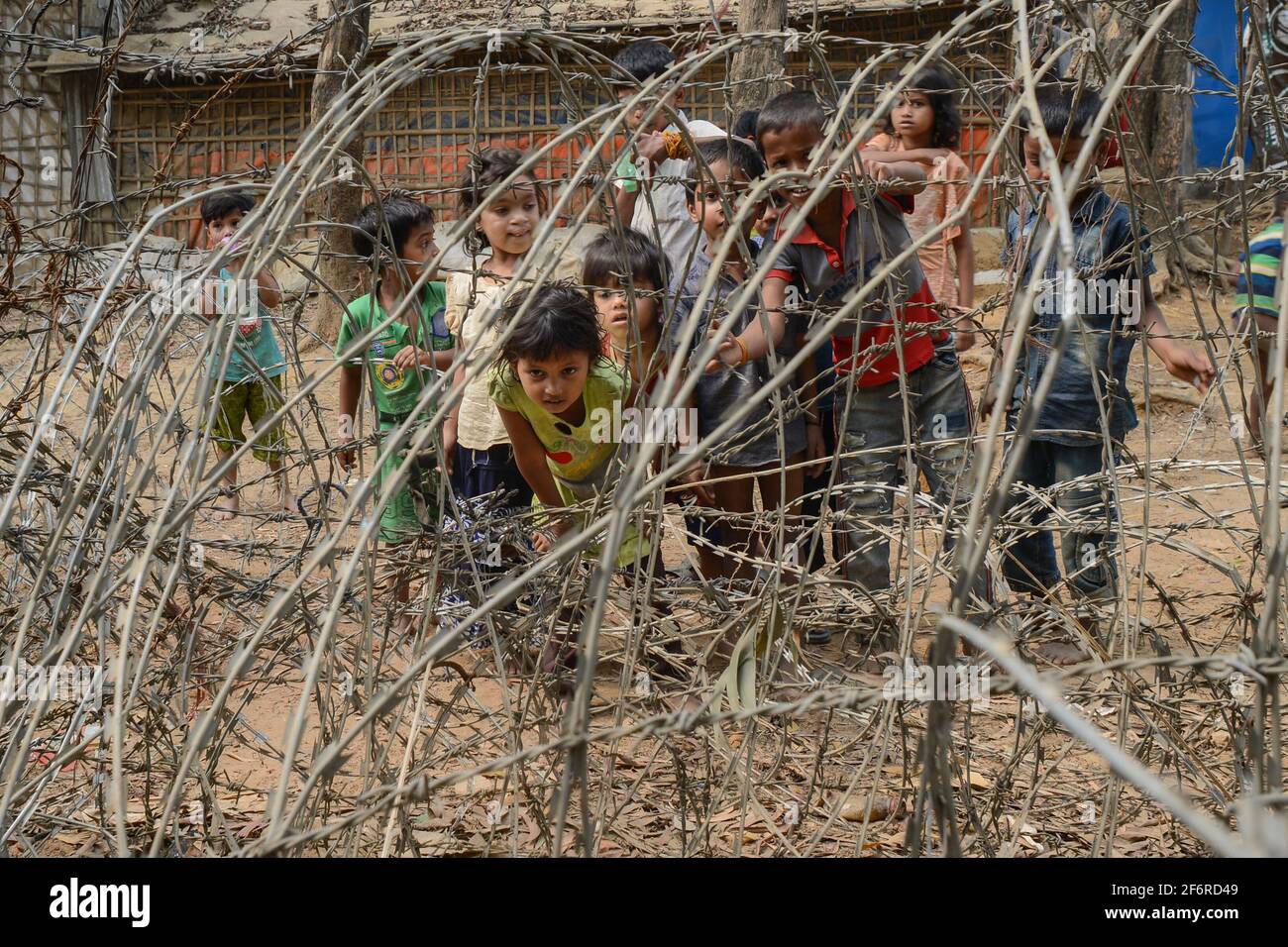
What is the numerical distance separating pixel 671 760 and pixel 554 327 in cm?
83

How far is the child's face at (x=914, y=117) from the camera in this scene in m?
2.83

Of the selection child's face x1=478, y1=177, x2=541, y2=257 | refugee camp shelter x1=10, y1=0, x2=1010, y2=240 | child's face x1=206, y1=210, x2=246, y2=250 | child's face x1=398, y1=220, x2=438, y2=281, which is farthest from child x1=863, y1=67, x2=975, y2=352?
refugee camp shelter x1=10, y1=0, x2=1010, y2=240

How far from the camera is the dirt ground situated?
4.83 ft

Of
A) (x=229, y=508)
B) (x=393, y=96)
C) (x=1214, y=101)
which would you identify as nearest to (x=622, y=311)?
(x=229, y=508)

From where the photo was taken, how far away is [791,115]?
244 centimetres

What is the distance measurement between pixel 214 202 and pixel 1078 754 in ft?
9.09

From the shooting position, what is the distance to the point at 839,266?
255cm

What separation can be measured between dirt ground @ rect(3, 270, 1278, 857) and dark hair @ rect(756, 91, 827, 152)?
0.88 metres

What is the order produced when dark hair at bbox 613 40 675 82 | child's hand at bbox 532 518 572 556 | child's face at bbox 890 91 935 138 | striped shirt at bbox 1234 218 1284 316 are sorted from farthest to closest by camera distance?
1. dark hair at bbox 613 40 675 82
2. child's face at bbox 890 91 935 138
3. striped shirt at bbox 1234 218 1284 316
4. child's hand at bbox 532 518 572 556

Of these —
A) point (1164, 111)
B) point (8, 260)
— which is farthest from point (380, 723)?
point (1164, 111)

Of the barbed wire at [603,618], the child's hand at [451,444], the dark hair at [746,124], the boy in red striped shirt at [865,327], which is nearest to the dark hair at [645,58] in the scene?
the dark hair at [746,124]

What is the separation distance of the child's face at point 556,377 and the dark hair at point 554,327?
0.01 meters

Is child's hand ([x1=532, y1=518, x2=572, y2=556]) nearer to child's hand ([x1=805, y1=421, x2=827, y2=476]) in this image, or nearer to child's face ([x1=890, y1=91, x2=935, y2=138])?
child's hand ([x1=805, y1=421, x2=827, y2=476])

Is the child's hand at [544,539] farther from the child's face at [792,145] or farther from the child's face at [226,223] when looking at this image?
the child's face at [226,223]
